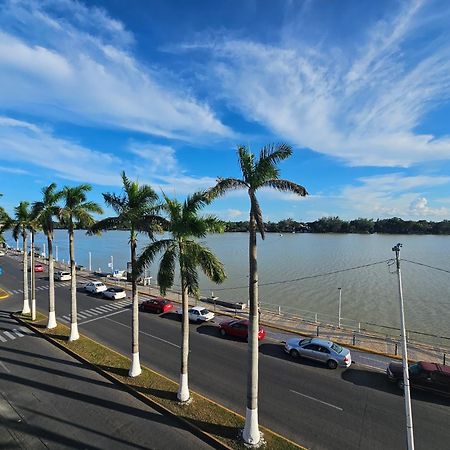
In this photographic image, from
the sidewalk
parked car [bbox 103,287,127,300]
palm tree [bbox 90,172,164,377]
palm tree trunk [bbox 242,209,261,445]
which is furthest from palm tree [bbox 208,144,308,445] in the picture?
parked car [bbox 103,287,127,300]

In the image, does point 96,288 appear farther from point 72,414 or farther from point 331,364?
point 331,364

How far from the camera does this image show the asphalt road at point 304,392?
12742 mm

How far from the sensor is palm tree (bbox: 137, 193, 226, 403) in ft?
43.9

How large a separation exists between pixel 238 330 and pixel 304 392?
27.9 ft

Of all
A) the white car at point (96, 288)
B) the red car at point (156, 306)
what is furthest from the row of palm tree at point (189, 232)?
the white car at point (96, 288)

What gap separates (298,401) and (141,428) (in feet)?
23.2

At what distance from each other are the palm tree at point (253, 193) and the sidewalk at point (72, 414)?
2.16 metres

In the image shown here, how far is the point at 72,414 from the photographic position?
44.5 feet

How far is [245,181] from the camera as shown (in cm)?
1161

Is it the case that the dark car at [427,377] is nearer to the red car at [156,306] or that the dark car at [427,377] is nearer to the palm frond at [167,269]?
the palm frond at [167,269]

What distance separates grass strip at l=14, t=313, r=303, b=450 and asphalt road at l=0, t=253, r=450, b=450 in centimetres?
77

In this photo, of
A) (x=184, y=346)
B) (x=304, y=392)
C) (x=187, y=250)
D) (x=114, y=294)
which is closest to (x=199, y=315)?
(x=114, y=294)

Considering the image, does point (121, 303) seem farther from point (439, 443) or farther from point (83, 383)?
point (439, 443)

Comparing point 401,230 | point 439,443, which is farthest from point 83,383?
point 401,230
